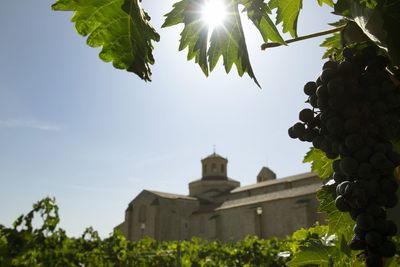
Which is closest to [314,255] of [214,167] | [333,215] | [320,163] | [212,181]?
[333,215]

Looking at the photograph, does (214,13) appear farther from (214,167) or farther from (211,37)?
(214,167)

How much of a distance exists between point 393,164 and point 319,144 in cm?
22

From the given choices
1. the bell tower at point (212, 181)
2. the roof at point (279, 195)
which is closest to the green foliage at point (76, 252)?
the roof at point (279, 195)

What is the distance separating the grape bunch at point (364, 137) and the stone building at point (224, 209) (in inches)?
1099

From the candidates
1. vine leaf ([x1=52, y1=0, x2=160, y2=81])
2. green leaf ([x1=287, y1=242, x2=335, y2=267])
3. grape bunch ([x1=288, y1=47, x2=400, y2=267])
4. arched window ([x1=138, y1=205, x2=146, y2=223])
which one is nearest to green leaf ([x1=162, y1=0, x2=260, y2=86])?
vine leaf ([x1=52, y1=0, x2=160, y2=81])

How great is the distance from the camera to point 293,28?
3.99 feet

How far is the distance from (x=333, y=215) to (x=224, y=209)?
1373 inches

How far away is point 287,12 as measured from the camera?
120 cm

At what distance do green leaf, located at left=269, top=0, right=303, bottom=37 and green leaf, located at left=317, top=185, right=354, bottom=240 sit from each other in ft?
1.86

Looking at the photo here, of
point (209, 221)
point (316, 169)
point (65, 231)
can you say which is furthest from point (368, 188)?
point (209, 221)

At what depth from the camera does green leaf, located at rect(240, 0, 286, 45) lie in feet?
3.64

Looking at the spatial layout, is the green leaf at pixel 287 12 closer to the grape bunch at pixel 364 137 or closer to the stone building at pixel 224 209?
the grape bunch at pixel 364 137

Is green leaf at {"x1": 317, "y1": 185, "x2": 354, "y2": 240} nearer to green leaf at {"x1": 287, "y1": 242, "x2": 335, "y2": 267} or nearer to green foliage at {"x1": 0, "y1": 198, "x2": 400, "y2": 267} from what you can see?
green leaf at {"x1": 287, "y1": 242, "x2": 335, "y2": 267}

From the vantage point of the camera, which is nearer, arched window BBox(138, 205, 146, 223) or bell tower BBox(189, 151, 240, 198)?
arched window BBox(138, 205, 146, 223)
